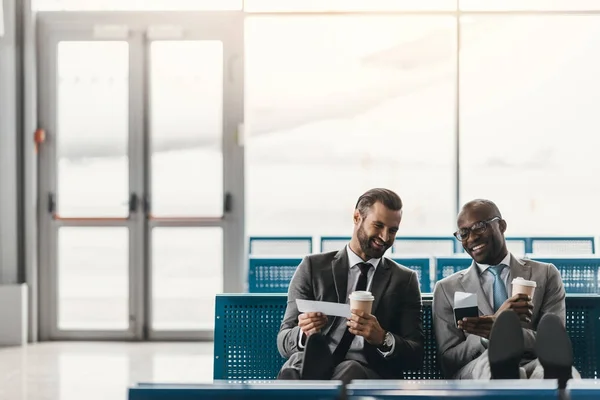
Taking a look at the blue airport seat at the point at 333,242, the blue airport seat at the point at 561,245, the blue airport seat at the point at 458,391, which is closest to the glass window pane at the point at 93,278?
the blue airport seat at the point at 333,242

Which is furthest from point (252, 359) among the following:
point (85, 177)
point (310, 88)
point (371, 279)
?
point (310, 88)

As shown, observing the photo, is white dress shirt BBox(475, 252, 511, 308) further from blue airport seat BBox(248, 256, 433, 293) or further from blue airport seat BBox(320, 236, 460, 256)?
blue airport seat BBox(320, 236, 460, 256)

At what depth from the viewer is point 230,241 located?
635 centimetres

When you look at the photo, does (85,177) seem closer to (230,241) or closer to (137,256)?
(137,256)

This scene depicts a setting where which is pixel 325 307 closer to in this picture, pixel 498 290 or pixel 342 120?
pixel 498 290

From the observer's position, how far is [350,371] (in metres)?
2.56

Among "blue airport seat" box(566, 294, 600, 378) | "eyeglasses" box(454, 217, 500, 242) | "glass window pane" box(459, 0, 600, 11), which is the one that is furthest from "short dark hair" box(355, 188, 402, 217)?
"glass window pane" box(459, 0, 600, 11)

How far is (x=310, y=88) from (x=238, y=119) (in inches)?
76.5

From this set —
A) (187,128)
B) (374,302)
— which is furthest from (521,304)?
(187,128)

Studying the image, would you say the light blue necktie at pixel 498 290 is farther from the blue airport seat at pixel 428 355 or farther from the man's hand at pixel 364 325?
the man's hand at pixel 364 325

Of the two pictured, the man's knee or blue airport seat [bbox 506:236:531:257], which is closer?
the man's knee

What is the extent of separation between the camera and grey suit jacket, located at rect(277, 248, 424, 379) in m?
2.65

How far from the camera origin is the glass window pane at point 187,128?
21.0ft

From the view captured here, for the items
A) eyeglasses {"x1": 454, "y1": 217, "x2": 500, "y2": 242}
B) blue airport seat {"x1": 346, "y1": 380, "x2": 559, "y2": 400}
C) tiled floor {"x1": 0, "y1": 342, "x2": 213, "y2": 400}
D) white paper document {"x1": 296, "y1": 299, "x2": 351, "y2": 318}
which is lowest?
tiled floor {"x1": 0, "y1": 342, "x2": 213, "y2": 400}
